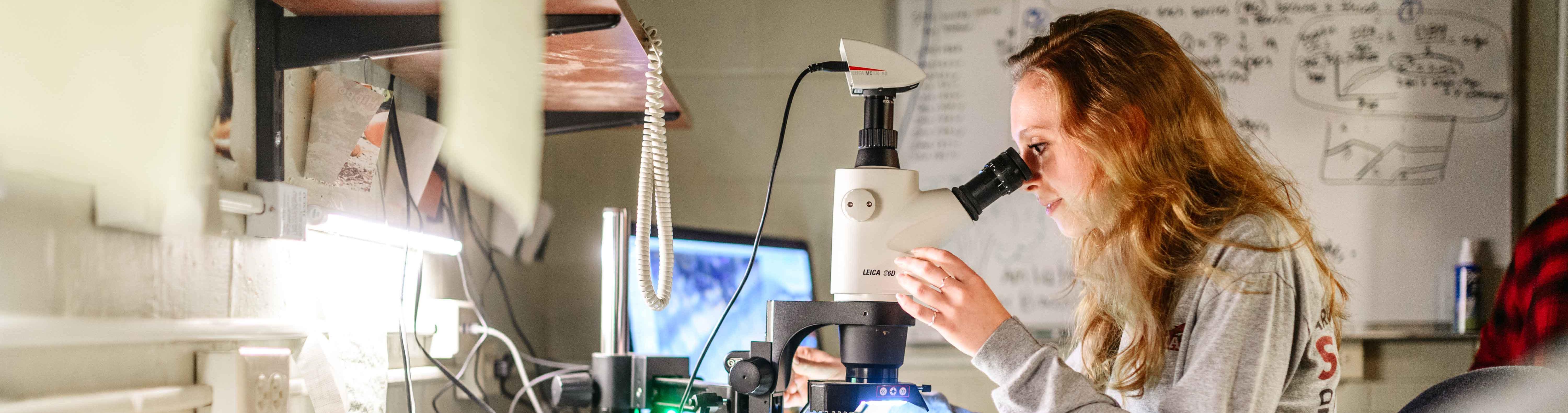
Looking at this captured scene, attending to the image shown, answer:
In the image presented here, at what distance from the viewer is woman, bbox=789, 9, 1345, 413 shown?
2.59 ft

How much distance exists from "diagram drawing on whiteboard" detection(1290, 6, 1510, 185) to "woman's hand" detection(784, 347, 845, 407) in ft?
4.33

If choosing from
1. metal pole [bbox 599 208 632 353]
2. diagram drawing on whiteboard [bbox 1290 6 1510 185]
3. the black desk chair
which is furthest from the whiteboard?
the black desk chair

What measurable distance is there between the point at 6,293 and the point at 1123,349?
913 millimetres

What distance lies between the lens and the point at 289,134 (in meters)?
0.78

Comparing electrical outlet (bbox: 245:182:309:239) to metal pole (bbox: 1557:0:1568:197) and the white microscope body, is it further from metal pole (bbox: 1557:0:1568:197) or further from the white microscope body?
metal pole (bbox: 1557:0:1568:197)

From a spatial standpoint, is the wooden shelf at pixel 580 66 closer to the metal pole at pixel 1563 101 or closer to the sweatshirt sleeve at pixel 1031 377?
the sweatshirt sleeve at pixel 1031 377

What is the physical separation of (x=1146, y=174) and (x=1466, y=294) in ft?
4.32

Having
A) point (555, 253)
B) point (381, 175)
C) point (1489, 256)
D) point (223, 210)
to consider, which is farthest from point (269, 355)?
point (1489, 256)

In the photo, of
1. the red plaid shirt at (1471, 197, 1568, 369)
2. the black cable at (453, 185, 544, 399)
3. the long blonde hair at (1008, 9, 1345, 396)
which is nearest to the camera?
the long blonde hair at (1008, 9, 1345, 396)

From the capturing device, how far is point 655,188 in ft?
3.09

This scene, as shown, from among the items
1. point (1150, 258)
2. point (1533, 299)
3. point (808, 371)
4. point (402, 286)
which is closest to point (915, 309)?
point (1150, 258)

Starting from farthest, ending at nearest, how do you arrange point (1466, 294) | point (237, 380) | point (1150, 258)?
point (1466, 294) → point (1150, 258) → point (237, 380)

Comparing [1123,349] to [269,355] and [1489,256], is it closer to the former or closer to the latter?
[269,355]

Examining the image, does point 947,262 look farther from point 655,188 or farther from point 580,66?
point 580,66
